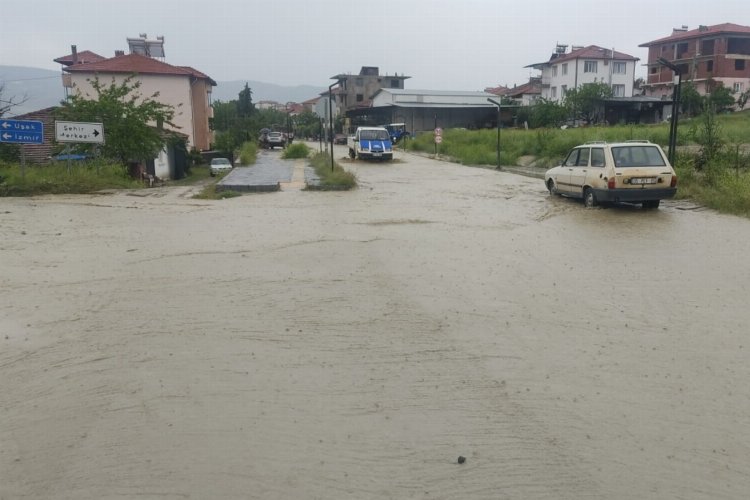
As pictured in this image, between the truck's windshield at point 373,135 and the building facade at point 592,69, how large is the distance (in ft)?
131

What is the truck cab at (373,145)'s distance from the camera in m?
35.7

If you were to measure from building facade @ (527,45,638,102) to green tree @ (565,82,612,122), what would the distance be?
48.5ft

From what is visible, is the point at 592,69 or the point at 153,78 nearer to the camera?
the point at 153,78

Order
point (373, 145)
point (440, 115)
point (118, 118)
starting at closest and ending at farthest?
1. point (118, 118)
2. point (373, 145)
3. point (440, 115)

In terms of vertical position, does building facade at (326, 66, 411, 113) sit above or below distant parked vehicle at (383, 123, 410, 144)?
above

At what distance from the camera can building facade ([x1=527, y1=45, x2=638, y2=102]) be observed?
71.9 metres

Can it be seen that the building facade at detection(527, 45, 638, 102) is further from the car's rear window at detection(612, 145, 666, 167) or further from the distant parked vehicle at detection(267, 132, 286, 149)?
the car's rear window at detection(612, 145, 666, 167)

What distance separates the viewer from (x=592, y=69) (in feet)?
237

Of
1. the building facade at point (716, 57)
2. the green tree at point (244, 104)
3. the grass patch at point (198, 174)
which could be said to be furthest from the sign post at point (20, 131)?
the green tree at point (244, 104)

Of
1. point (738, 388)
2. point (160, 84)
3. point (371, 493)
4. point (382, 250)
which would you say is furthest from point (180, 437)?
point (160, 84)

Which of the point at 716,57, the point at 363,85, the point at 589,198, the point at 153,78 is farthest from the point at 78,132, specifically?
the point at 363,85

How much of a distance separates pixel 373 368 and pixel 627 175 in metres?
11.0

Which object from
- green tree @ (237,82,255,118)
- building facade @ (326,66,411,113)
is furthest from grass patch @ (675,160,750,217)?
building facade @ (326,66,411,113)

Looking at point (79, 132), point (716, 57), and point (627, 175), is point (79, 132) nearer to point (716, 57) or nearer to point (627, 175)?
point (627, 175)
